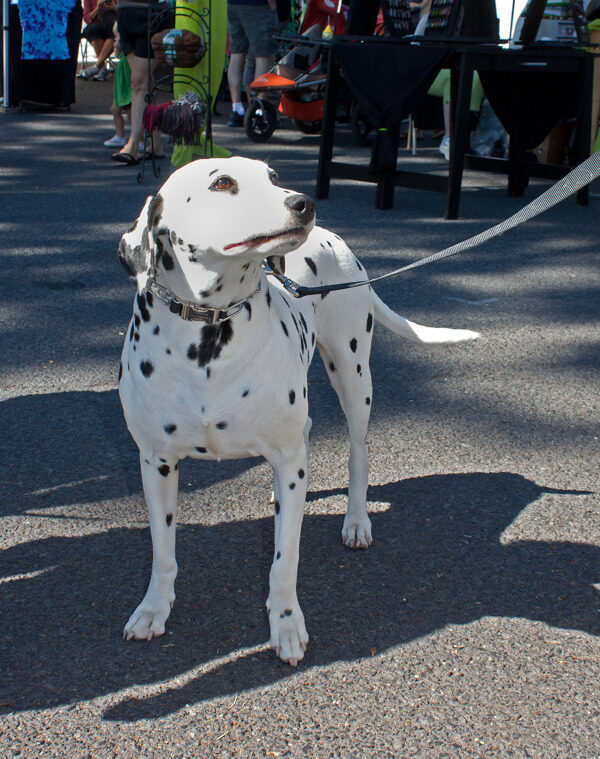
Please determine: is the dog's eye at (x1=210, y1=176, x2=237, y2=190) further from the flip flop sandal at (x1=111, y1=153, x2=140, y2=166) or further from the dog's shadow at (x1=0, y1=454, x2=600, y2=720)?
the flip flop sandal at (x1=111, y1=153, x2=140, y2=166)

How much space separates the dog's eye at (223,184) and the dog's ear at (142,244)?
17cm

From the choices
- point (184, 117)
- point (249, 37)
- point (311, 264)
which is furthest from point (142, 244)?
point (249, 37)

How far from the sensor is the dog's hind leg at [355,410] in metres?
3.20

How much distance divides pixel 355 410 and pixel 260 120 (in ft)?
29.5

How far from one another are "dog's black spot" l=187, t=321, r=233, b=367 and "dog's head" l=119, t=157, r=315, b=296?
132 millimetres

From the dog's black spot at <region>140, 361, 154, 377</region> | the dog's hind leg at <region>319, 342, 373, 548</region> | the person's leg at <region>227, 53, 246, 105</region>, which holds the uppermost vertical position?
the person's leg at <region>227, 53, 246, 105</region>

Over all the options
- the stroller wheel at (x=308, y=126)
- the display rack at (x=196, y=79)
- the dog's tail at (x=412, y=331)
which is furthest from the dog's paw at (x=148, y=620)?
the stroller wheel at (x=308, y=126)

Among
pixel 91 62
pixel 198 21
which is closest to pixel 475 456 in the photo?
pixel 198 21

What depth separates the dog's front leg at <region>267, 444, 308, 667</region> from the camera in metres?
2.63

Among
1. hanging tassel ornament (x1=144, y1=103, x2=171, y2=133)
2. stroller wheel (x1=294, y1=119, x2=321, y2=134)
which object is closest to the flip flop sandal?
hanging tassel ornament (x1=144, y1=103, x2=171, y2=133)

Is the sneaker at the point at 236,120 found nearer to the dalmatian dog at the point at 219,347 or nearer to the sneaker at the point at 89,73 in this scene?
the sneaker at the point at 89,73

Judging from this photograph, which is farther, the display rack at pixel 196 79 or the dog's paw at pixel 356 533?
the display rack at pixel 196 79

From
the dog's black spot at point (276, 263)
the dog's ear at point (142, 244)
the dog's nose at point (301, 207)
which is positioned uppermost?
the dog's nose at point (301, 207)

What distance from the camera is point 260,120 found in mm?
11555
